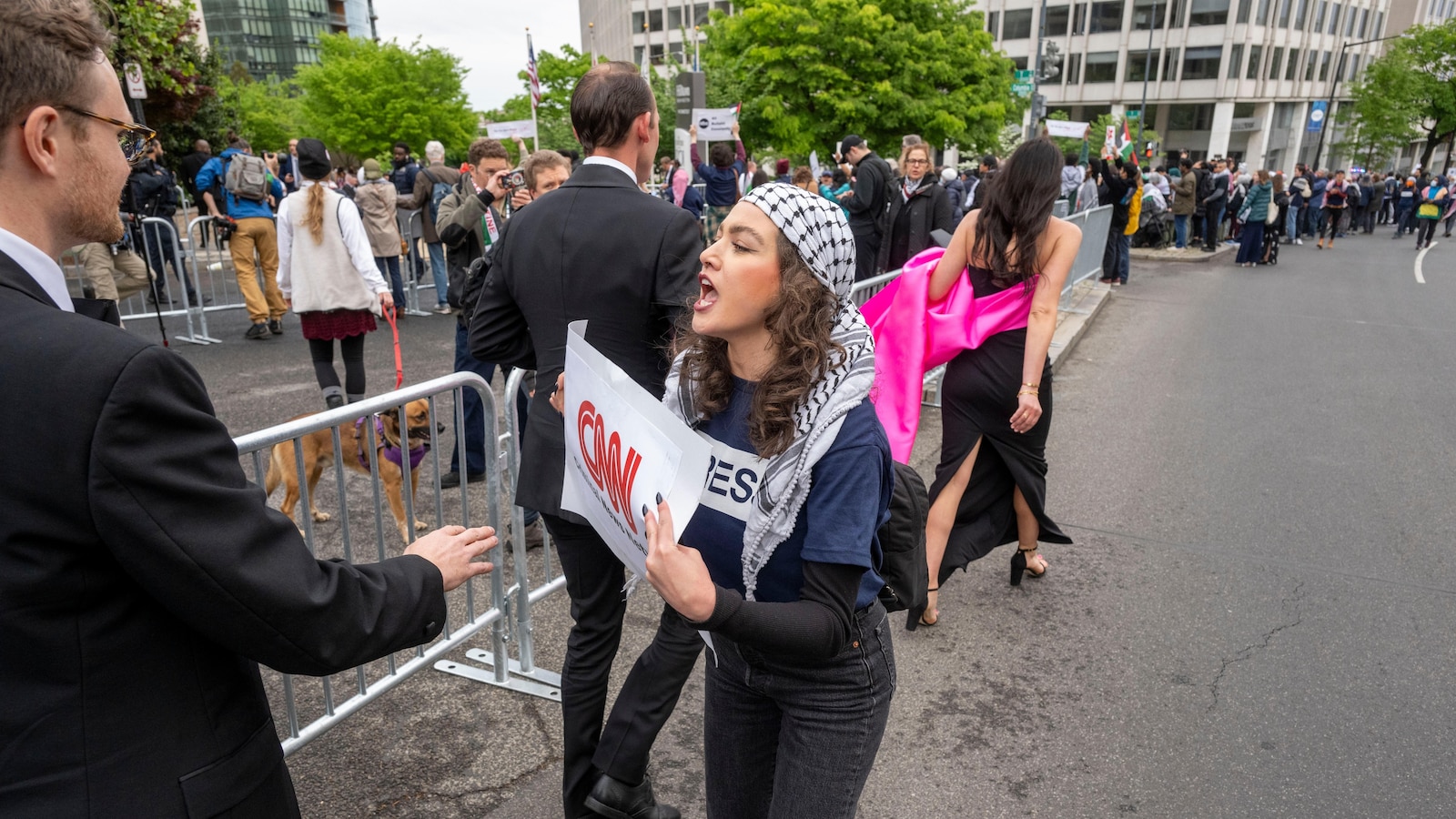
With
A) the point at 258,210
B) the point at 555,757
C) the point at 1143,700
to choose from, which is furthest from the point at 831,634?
the point at 258,210

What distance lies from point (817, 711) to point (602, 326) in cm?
128

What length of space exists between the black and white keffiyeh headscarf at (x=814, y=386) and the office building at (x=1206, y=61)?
2438 inches

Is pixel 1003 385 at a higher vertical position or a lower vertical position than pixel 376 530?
higher

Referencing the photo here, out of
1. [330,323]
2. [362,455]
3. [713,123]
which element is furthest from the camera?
[713,123]

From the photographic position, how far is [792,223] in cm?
181

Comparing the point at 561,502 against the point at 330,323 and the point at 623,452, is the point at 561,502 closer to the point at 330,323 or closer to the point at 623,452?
the point at 623,452

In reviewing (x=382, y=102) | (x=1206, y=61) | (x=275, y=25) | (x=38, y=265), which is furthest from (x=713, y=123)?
(x=275, y=25)

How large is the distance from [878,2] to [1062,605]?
104 ft

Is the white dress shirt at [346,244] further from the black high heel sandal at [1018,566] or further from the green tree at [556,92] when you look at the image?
the green tree at [556,92]

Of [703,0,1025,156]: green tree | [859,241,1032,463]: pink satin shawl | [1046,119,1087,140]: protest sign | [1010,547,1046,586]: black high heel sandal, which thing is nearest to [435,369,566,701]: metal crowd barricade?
[859,241,1032,463]: pink satin shawl

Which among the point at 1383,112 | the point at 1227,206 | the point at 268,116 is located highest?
the point at 268,116

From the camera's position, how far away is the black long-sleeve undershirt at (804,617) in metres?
1.60

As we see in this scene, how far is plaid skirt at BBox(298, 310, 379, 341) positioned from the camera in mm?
6160

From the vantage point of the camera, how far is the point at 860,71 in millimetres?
32094
